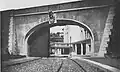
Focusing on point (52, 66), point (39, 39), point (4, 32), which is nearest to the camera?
point (52, 66)

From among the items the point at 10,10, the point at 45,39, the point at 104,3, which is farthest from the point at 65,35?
the point at 10,10

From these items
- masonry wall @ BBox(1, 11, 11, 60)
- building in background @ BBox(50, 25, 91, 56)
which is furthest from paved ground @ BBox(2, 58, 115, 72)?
masonry wall @ BBox(1, 11, 11, 60)

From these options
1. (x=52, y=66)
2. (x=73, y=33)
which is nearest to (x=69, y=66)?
(x=52, y=66)

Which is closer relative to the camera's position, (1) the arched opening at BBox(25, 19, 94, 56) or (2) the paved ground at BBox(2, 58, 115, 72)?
(2) the paved ground at BBox(2, 58, 115, 72)

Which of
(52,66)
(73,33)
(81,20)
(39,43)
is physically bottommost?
(52,66)

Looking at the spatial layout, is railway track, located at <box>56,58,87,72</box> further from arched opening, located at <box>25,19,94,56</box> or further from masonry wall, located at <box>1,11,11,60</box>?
masonry wall, located at <box>1,11,11,60</box>

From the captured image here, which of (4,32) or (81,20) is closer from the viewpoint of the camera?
(81,20)

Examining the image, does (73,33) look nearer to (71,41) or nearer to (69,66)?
(71,41)

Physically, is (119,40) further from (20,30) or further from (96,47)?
(20,30)
